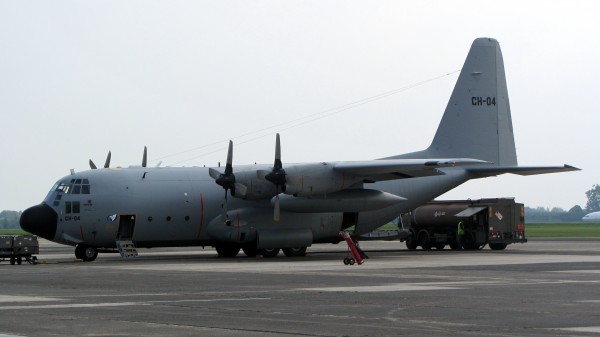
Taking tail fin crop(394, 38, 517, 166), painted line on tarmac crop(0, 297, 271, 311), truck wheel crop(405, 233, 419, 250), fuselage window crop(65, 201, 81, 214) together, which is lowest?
painted line on tarmac crop(0, 297, 271, 311)

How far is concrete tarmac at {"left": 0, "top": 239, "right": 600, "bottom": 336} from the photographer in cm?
1455

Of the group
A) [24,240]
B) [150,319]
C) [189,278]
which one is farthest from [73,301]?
[24,240]

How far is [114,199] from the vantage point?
38.8 m

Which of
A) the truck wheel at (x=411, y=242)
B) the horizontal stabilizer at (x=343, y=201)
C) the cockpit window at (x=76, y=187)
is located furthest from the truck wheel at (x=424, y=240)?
the cockpit window at (x=76, y=187)

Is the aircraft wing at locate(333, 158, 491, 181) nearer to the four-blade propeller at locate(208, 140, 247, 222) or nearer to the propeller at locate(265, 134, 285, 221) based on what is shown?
the propeller at locate(265, 134, 285, 221)

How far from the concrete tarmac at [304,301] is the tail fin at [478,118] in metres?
15.2

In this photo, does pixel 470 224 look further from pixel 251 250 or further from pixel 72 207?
pixel 72 207

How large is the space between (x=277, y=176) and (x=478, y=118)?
1248cm

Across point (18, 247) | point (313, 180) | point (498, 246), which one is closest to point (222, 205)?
point (313, 180)

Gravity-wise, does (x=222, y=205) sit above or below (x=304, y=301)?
above

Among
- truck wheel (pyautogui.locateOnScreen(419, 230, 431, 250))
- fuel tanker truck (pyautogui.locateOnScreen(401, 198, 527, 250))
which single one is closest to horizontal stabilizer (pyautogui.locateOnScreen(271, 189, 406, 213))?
fuel tanker truck (pyautogui.locateOnScreen(401, 198, 527, 250))

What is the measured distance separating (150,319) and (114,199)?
23.3 metres

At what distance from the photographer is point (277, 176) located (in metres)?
38.5

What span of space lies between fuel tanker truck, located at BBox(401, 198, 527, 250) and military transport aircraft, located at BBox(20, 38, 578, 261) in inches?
239
